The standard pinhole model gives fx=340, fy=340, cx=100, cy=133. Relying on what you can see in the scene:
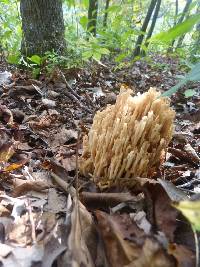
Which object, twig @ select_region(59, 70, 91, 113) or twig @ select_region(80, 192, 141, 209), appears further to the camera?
twig @ select_region(59, 70, 91, 113)

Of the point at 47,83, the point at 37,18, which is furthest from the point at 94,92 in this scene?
the point at 37,18

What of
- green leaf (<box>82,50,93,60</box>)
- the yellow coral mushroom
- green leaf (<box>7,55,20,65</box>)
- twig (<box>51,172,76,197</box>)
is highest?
green leaf (<box>82,50,93,60</box>)

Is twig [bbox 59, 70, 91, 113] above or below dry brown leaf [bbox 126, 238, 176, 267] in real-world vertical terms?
above

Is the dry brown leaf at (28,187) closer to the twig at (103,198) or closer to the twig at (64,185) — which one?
the twig at (64,185)

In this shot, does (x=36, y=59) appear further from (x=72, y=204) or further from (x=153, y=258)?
(x=153, y=258)

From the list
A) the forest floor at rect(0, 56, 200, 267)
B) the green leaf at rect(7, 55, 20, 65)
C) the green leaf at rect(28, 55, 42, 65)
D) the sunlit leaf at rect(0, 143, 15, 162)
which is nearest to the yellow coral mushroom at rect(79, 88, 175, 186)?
the forest floor at rect(0, 56, 200, 267)

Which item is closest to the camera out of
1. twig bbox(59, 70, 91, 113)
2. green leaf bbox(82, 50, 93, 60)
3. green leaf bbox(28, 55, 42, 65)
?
twig bbox(59, 70, 91, 113)

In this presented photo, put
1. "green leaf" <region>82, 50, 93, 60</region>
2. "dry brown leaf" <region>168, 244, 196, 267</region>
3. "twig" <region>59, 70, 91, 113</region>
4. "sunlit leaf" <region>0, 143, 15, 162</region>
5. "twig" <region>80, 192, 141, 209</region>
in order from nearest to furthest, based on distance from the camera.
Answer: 1. "dry brown leaf" <region>168, 244, 196, 267</region>
2. "twig" <region>80, 192, 141, 209</region>
3. "sunlit leaf" <region>0, 143, 15, 162</region>
4. "twig" <region>59, 70, 91, 113</region>
5. "green leaf" <region>82, 50, 93, 60</region>

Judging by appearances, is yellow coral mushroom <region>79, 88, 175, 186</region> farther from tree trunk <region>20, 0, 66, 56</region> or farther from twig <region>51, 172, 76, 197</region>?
tree trunk <region>20, 0, 66, 56</region>
